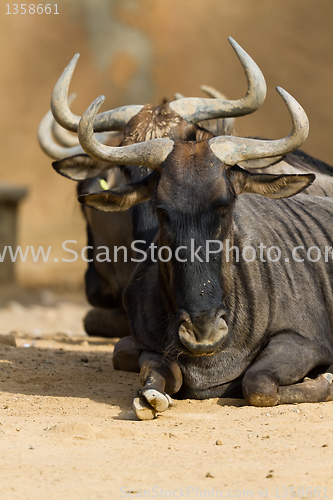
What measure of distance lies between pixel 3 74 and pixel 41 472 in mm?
20887

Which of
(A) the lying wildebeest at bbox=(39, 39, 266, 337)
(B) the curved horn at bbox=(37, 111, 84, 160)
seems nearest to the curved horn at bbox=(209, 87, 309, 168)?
(A) the lying wildebeest at bbox=(39, 39, 266, 337)

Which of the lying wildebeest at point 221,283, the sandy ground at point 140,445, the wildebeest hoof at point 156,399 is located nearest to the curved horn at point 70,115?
the lying wildebeest at point 221,283

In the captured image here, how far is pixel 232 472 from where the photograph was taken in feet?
13.2

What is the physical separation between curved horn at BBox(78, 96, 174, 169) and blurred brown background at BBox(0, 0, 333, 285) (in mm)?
15314

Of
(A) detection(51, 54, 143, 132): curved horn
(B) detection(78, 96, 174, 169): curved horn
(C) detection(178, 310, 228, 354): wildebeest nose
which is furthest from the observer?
(A) detection(51, 54, 143, 132): curved horn

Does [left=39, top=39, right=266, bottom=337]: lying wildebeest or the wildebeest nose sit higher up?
[left=39, top=39, right=266, bottom=337]: lying wildebeest

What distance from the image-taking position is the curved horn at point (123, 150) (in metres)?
5.70

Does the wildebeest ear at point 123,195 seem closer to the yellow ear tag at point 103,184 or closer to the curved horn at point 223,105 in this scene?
the curved horn at point 223,105

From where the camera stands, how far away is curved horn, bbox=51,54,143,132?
7660 millimetres

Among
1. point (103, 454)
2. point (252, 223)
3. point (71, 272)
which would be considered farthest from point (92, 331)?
point (71, 272)

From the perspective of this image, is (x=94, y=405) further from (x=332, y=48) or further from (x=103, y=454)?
(x=332, y=48)

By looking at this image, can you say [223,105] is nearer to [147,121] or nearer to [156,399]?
[147,121]

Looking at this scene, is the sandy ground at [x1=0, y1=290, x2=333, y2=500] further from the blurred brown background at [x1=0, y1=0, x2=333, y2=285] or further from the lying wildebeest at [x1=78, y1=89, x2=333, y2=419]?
the blurred brown background at [x1=0, y1=0, x2=333, y2=285]

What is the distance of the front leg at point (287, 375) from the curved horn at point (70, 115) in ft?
8.83
